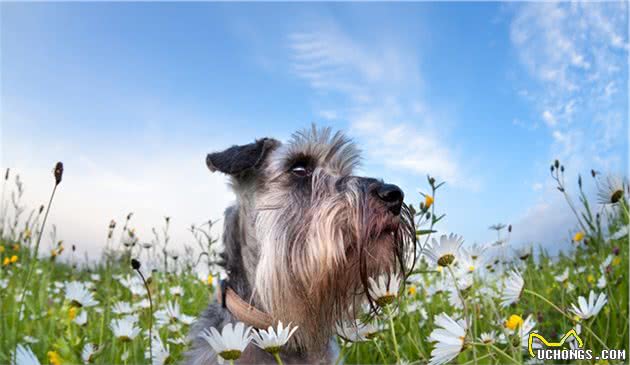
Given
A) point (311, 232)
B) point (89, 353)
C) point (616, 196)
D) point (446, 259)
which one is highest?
point (616, 196)

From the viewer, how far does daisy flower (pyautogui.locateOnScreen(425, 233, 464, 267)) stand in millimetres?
2346

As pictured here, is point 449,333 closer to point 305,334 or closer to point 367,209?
point 367,209

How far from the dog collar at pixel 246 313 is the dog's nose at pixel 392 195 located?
1.07 m

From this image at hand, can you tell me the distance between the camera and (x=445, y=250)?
2.36 metres

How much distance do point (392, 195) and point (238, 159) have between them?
1167mm

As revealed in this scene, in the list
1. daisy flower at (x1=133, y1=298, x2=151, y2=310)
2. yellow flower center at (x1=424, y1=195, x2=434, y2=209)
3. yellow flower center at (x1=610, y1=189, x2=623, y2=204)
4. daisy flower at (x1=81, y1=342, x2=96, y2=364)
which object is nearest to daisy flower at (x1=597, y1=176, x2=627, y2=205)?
yellow flower center at (x1=610, y1=189, x2=623, y2=204)

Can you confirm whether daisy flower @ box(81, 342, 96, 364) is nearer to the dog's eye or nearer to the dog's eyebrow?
the dog's eyebrow

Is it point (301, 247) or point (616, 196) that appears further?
point (301, 247)

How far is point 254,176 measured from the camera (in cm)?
379

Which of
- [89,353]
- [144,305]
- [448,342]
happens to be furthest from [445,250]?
[144,305]

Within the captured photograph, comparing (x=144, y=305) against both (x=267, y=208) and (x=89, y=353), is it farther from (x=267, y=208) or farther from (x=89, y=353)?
(x=267, y=208)

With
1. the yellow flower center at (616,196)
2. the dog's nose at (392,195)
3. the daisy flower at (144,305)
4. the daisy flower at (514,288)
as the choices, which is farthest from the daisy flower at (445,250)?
the daisy flower at (144,305)

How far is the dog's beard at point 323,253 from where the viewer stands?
3266 mm

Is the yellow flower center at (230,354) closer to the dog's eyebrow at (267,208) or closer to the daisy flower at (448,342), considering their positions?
the daisy flower at (448,342)
